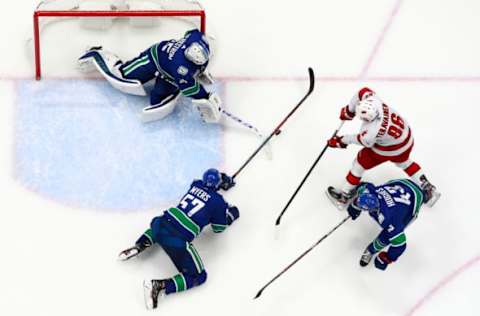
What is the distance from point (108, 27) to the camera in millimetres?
6188

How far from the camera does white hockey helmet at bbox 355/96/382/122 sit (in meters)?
5.16

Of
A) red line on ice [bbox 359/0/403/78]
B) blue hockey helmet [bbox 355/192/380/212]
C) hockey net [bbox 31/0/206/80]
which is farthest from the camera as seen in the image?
red line on ice [bbox 359/0/403/78]

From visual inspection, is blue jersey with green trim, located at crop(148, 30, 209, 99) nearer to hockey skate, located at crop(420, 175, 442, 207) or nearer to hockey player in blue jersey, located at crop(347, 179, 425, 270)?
hockey player in blue jersey, located at crop(347, 179, 425, 270)

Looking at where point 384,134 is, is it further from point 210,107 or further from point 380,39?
point 380,39

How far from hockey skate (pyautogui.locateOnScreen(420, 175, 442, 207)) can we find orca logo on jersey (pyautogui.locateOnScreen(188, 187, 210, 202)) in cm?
114

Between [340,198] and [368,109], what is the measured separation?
0.63 meters

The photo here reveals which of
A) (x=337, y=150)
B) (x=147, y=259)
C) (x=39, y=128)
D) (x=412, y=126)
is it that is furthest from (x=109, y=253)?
(x=412, y=126)

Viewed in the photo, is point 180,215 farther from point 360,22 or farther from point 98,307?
point 360,22

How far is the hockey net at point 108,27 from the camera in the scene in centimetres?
604

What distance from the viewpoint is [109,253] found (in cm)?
532

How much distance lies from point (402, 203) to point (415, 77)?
119 cm

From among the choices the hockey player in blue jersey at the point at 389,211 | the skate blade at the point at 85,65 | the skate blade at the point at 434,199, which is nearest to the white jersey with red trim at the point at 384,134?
the hockey player in blue jersey at the point at 389,211

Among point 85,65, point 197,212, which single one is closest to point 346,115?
point 197,212

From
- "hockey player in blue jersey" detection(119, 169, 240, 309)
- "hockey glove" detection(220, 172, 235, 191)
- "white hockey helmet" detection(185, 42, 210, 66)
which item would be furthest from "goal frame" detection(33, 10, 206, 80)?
"hockey player in blue jersey" detection(119, 169, 240, 309)
